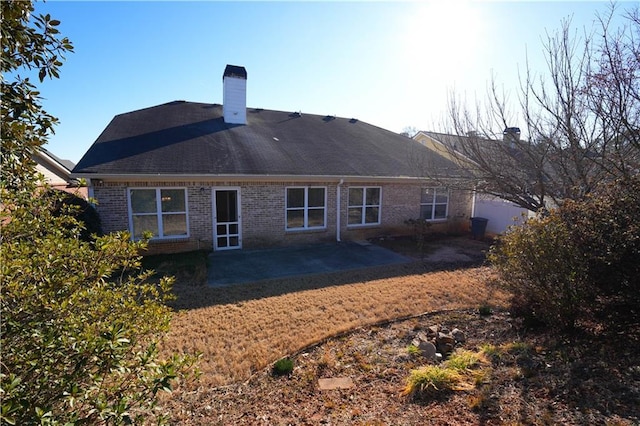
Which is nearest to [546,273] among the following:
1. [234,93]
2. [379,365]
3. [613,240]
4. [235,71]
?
[613,240]

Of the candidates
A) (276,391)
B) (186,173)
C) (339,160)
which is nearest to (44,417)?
(276,391)

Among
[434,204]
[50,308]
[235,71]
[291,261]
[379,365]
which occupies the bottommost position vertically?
[291,261]

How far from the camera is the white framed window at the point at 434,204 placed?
49.3 ft

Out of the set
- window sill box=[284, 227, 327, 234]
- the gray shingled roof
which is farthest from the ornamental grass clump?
window sill box=[284, 227, 327, 234]

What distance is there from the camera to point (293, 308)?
6711mm

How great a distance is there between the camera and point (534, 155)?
7.96m

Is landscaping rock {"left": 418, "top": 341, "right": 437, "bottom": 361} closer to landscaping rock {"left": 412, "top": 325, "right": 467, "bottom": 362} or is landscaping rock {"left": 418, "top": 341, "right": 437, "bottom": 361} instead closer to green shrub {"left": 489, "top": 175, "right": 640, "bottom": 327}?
landscaping rock {"left": 412, "top": 325, "right": 467, "bottom": 362}

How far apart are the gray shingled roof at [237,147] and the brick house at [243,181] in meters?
0.05

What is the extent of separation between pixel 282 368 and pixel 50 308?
123 inches

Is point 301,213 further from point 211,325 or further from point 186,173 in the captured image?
point 211,325

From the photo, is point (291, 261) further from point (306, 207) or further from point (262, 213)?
point (306, 207)

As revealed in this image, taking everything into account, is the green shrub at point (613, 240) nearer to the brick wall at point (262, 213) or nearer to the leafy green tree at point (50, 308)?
the leafy green tree at point (50, 308)

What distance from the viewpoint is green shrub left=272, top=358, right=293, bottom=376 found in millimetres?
4445

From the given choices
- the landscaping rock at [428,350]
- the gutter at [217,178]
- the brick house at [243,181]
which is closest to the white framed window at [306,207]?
the brick house at [243,181]
